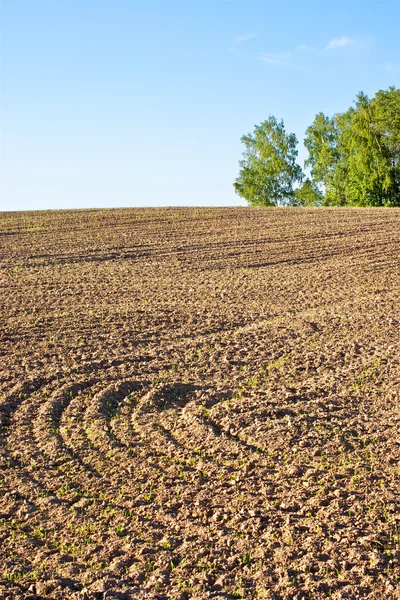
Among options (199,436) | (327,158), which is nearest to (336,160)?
(327,158)

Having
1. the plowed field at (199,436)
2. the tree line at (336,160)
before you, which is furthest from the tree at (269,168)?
the plowed field at (199,436)

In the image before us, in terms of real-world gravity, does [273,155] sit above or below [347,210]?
above

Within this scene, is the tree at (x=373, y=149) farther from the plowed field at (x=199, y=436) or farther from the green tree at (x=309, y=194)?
the plowed field at (x=199, y=436)

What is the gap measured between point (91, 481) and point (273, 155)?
55.0 metres

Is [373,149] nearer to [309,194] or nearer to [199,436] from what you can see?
[309,194]

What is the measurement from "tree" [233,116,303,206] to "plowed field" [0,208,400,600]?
42.8 meters

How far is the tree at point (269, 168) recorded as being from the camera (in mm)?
59750

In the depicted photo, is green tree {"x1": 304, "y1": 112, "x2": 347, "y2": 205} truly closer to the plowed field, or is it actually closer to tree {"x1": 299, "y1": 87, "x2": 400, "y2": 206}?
tree {"x1": 299, "y1": 87, "x2": 400, "y2": 206}

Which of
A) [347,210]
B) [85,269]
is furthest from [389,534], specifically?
[347,210]

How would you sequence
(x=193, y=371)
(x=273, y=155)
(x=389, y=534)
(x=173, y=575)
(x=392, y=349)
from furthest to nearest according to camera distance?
(x=273, y=155) → (x=392, y=349) → (x=193, y=371) → (x=389, y=534) → (x=173, y=575)

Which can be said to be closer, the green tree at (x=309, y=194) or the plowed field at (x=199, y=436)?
the plowed field at (x=199, y=436)

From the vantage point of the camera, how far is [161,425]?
8609 mm

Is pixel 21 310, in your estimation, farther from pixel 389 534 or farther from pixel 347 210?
pixel 347 210

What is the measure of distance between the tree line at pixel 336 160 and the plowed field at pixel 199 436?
34664mm
